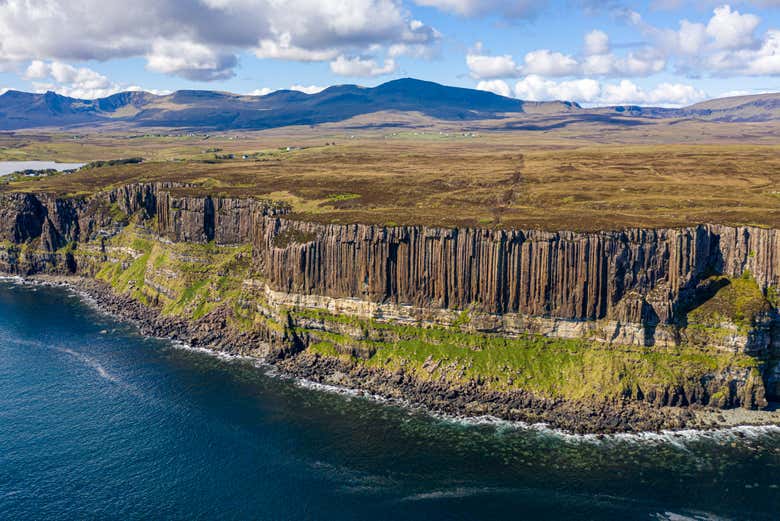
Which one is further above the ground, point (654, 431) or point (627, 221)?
point (627, 221)

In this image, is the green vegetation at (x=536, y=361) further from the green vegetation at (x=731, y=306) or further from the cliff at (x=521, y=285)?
the green vegetation at (x=731, y=306)

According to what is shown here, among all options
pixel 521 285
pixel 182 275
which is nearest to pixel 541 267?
pixel 521 285

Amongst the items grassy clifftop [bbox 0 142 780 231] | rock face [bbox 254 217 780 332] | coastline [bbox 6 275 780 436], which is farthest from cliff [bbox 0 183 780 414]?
grassy clifftop [bbox 0 142 780 231]

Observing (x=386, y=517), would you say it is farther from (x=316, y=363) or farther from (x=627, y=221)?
(x=627, y=221)

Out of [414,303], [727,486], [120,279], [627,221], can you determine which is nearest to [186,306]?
[120,279]

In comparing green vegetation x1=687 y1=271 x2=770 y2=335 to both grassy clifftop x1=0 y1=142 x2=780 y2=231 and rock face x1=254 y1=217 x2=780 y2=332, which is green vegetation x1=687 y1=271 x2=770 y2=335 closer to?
rock face x1=254 y1=217 x2=780 y2=332

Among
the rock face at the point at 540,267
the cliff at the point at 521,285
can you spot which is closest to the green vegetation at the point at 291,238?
the cliff at the point at 521,285

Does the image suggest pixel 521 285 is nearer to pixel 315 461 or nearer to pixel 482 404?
pixel 482 404
